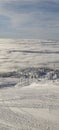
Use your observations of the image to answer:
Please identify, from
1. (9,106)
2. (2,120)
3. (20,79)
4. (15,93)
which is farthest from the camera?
(20,79)

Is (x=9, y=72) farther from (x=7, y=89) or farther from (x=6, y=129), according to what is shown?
(x=6, y=129)

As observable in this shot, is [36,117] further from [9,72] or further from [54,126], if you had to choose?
[9,72]

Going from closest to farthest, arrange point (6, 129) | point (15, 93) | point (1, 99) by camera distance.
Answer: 1. point (6, 129)
2. point (1, 99)
3. point (15, 93)

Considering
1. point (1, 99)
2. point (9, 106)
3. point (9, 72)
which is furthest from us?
point (9, 72)

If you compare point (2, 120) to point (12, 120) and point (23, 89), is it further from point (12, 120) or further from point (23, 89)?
point (23, 89)

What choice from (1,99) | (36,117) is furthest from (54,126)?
(1,99)

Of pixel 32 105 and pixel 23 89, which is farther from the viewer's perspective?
pixel 23 89

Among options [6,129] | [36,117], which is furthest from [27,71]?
[6,129]

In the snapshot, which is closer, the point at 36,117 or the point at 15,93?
the point at 36,117

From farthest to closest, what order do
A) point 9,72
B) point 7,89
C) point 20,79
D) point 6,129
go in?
point 9,72, point 20,79, point 7,89, point 6,129
